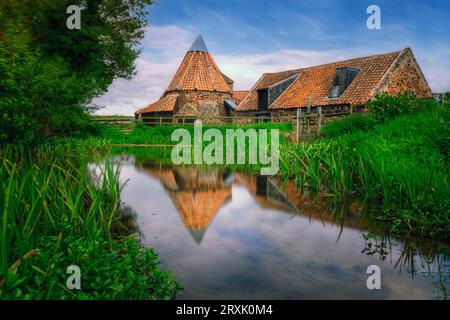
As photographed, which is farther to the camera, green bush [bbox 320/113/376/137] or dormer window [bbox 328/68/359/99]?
dormer window [bbox 328/68/359/99]

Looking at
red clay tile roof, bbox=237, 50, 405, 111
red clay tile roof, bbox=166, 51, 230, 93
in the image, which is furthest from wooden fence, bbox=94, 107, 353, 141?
red clay tile roof, bbox=166, 51, 230, 93

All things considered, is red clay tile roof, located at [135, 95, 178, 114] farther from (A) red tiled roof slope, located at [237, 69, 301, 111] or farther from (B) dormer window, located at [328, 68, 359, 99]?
(B) dormer window, located at [328, 68, 359, 99]

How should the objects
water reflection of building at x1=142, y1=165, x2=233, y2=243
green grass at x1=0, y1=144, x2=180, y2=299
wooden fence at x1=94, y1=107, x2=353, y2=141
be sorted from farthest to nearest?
wooden fence at x1=94, y1=107, x2=353, y2=141 < water reflection of building at x1=142, y1=165, x2=233, y2=243 < green grass at x1=0, y1=144, x2=180, y2=299

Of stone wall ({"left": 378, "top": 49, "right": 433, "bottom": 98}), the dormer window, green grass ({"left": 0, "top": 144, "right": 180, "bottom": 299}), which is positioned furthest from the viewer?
the dormer window

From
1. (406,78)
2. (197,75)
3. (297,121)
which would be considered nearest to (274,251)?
(297,121)

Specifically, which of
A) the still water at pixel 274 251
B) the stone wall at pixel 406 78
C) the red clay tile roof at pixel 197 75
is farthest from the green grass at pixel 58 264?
the red clay tile roof at pixel 197 75

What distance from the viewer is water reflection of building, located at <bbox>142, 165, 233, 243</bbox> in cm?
605

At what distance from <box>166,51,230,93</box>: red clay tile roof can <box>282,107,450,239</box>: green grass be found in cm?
2610

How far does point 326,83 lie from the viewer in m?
28.7

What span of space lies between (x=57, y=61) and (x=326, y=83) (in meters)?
21.4

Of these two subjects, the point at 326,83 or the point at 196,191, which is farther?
the point at 326,83

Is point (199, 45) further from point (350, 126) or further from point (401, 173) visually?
point (401, 173)

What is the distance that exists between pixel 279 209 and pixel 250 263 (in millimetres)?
2797
